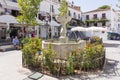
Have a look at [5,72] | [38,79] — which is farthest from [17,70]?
[38,79]

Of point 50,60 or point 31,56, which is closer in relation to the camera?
point 50,60

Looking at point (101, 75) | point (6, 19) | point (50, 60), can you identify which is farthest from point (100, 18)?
point (50, 60)

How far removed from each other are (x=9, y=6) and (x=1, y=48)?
9807 millimetres

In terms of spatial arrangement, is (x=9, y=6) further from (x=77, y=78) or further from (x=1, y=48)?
(x=77, y=78)

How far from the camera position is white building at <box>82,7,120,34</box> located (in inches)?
1912

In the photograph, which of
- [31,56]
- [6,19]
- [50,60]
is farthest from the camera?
[6,19]

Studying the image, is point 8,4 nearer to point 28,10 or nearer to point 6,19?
point 6,19

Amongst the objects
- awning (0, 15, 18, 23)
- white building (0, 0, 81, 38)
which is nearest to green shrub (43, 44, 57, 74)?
awning (0, 15, 18, 23)

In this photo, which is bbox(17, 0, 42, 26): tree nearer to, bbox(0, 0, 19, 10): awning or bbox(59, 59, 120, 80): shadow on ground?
bbox(0, 0, 19, 10): awning

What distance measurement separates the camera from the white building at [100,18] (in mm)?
48562

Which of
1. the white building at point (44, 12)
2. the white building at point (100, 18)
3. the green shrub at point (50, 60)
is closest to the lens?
the green shrub at point (50, 60)

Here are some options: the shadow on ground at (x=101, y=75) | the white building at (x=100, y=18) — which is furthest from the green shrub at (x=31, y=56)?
the white building at (x=100, y=18)

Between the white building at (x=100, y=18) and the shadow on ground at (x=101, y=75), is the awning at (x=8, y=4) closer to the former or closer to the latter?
the shadow on ground at (x=101, y=75)

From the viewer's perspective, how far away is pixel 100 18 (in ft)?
162
